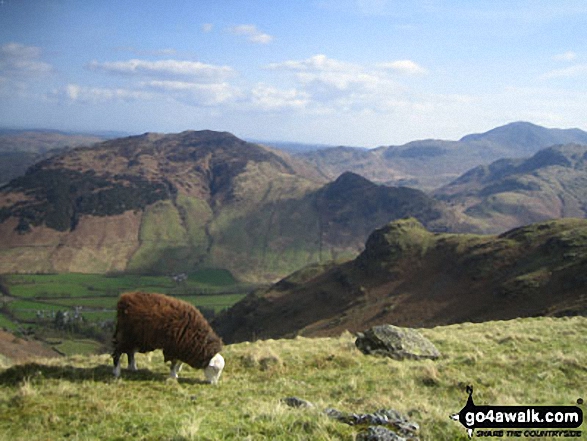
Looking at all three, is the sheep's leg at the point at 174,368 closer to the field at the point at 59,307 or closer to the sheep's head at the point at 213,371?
the sheep's head at the point at 213,371

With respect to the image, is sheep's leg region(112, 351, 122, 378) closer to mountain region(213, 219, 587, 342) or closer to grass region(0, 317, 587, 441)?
grass region(0, 317, 587, 441)

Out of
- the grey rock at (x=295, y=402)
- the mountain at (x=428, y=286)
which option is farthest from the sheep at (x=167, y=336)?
the mountain at (x=428, y=286)

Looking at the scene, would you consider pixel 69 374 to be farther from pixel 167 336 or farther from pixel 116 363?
pixel 167 336

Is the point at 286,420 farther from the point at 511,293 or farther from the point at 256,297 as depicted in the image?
the point at 256,297

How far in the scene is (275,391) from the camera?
1190 centimetres

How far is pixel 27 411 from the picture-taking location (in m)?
9.34

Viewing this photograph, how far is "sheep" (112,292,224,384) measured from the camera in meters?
13.2

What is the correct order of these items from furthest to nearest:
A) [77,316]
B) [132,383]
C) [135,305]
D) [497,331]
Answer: [77,316]
[497,331]
[135,305]
[132,383]

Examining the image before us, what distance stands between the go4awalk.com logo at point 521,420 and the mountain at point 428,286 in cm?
4071

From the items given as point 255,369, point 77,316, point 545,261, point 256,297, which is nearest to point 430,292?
point 545,261

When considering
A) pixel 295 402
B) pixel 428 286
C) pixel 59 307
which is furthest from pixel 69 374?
pixel 59 307

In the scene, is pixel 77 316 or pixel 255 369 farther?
pixel 77 316

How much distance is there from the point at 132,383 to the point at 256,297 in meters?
95.8

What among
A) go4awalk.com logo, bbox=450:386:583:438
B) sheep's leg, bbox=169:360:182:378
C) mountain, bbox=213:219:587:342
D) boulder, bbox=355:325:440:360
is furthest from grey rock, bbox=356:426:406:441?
mountain, bbox=213:219:587:342
